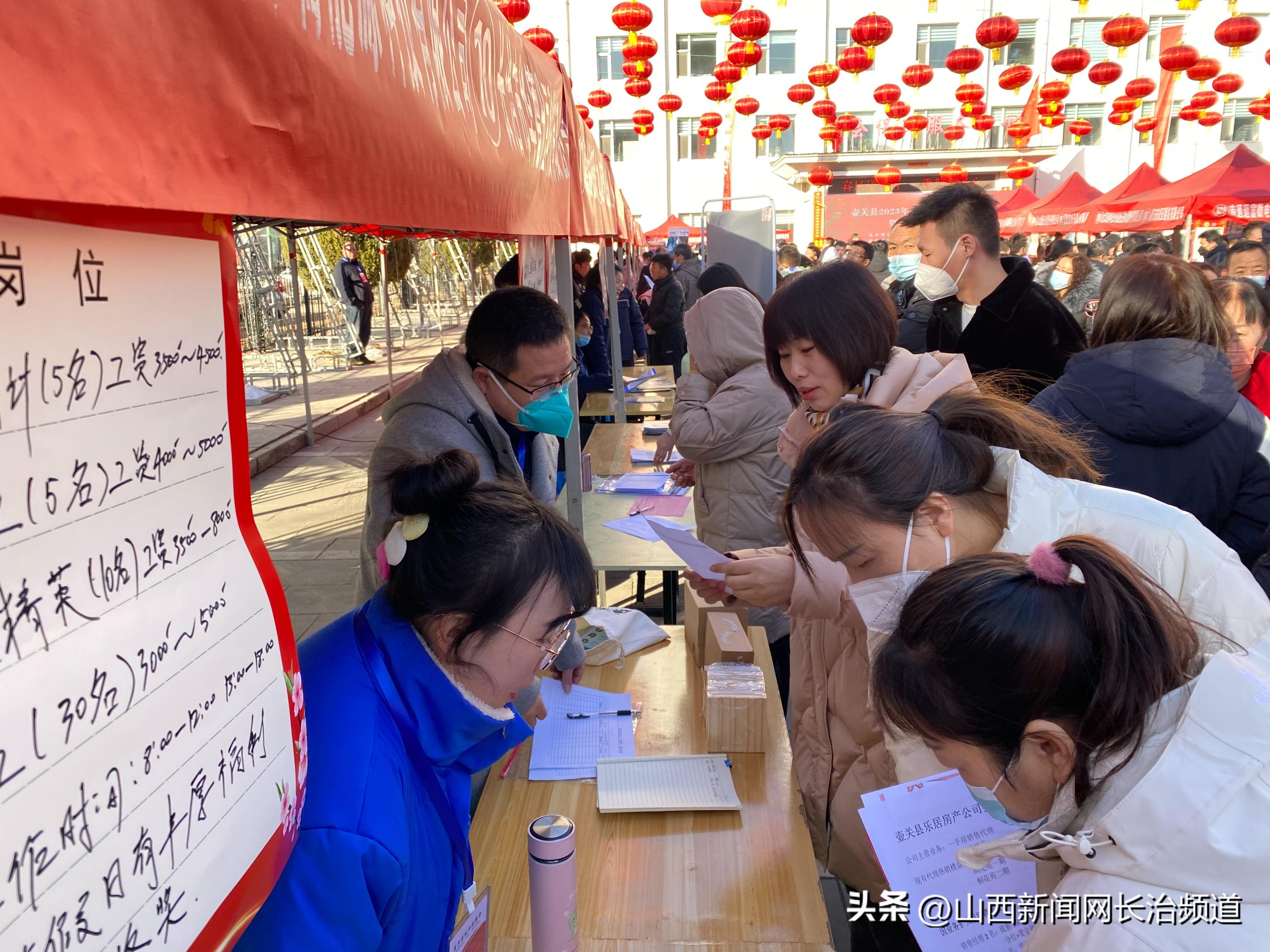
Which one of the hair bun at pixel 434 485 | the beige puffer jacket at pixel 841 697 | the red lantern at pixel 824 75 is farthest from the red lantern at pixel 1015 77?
the hair bun at pixel 434 485

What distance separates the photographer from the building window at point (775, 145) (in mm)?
28156

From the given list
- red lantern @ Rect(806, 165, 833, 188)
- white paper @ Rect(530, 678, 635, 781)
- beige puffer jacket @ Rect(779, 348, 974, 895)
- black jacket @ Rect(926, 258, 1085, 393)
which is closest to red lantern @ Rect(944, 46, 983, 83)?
red lantern @ Rect(806, 165, 833, 188)

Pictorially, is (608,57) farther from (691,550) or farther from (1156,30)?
(691,550)

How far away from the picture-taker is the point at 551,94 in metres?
2.34

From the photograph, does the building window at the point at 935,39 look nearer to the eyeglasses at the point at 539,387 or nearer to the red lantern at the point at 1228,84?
the red lantern at the point at 1228,84

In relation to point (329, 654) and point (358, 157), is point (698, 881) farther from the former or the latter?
point (358, 157)

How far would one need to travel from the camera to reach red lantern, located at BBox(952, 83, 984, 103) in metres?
13.6

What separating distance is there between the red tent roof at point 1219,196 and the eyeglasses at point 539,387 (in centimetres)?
850

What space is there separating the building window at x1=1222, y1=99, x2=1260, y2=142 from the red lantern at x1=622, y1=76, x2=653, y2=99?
78.7 ft

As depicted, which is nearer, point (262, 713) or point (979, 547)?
point (262, 713)

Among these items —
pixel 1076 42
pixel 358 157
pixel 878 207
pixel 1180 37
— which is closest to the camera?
pixel 358 157

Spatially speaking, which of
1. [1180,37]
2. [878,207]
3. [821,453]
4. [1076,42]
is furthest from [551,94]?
[1076,42]

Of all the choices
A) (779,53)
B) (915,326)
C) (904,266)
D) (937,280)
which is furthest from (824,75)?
(779,53)

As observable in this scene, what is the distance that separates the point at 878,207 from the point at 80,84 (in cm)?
2070
